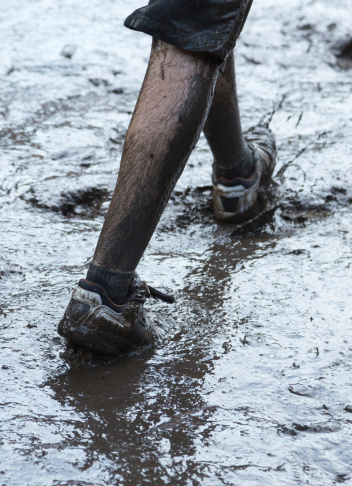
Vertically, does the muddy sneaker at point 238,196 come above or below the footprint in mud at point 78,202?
above

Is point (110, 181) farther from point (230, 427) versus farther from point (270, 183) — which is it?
point (230, 427)

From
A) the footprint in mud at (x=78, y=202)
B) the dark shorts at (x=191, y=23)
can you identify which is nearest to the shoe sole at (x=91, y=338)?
the dark shorts at (x=191, y=23)

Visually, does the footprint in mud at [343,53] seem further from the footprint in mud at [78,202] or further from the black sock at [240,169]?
the footprint in mud at [78,202]

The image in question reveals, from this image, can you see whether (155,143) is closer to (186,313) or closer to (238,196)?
(186,313)

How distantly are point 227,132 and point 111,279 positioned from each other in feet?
3.86

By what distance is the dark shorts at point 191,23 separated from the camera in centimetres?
Answer: 169

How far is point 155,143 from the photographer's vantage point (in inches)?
67.5

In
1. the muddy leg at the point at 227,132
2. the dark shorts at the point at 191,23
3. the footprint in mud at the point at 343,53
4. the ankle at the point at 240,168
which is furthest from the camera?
the footprint in mud at the point at 343,53

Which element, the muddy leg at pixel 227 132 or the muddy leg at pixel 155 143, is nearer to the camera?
the muddy leg at pixel 155 143

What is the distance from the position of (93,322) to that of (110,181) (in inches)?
58.2

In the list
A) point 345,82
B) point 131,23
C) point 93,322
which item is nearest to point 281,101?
point 345,82

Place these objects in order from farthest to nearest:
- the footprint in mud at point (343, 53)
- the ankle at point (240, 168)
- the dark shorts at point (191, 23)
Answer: the footprint in mud at point (343, 53) < the ankle at point (240, 168) < the dark shorts at point (191, 23)

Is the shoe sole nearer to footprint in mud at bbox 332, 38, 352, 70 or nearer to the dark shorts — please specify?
the dark shorts

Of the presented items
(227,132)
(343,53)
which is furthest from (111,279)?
(343,53)
